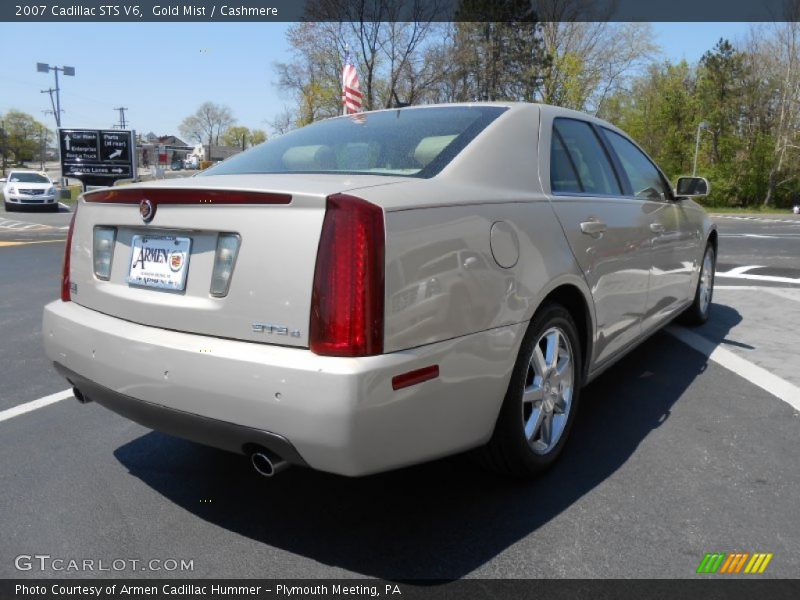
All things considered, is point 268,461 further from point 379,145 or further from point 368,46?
point 368,46

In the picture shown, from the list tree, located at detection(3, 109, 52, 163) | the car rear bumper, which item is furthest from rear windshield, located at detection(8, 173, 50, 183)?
tree, located at detection(3, 109, 52, 163)

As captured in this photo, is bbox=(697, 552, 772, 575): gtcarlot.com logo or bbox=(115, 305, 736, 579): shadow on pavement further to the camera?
bbox=(115, 305, 736, 579): shadow on pavement

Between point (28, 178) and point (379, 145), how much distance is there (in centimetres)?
2699

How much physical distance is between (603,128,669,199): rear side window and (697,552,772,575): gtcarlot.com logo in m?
2.19

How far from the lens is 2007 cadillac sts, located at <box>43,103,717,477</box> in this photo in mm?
1947

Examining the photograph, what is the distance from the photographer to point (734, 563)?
2.19 m

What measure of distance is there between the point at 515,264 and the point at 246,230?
3.24ft

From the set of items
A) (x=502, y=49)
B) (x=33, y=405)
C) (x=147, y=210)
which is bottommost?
(x=33, y=405)

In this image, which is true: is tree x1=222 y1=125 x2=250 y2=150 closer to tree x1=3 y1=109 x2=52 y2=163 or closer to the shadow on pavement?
tree x1=3 y1=109 x2=52 y2=163

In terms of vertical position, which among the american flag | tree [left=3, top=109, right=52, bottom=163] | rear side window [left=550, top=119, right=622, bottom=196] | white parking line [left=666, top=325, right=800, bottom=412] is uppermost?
tree [left=3, top=109, right=52, bottom=163]

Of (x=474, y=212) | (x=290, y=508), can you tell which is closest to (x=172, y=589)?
(x=290, y=508)

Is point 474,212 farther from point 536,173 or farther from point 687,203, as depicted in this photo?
point 687,203

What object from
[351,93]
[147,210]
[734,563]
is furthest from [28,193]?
[734,563]

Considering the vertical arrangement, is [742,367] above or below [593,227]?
below
